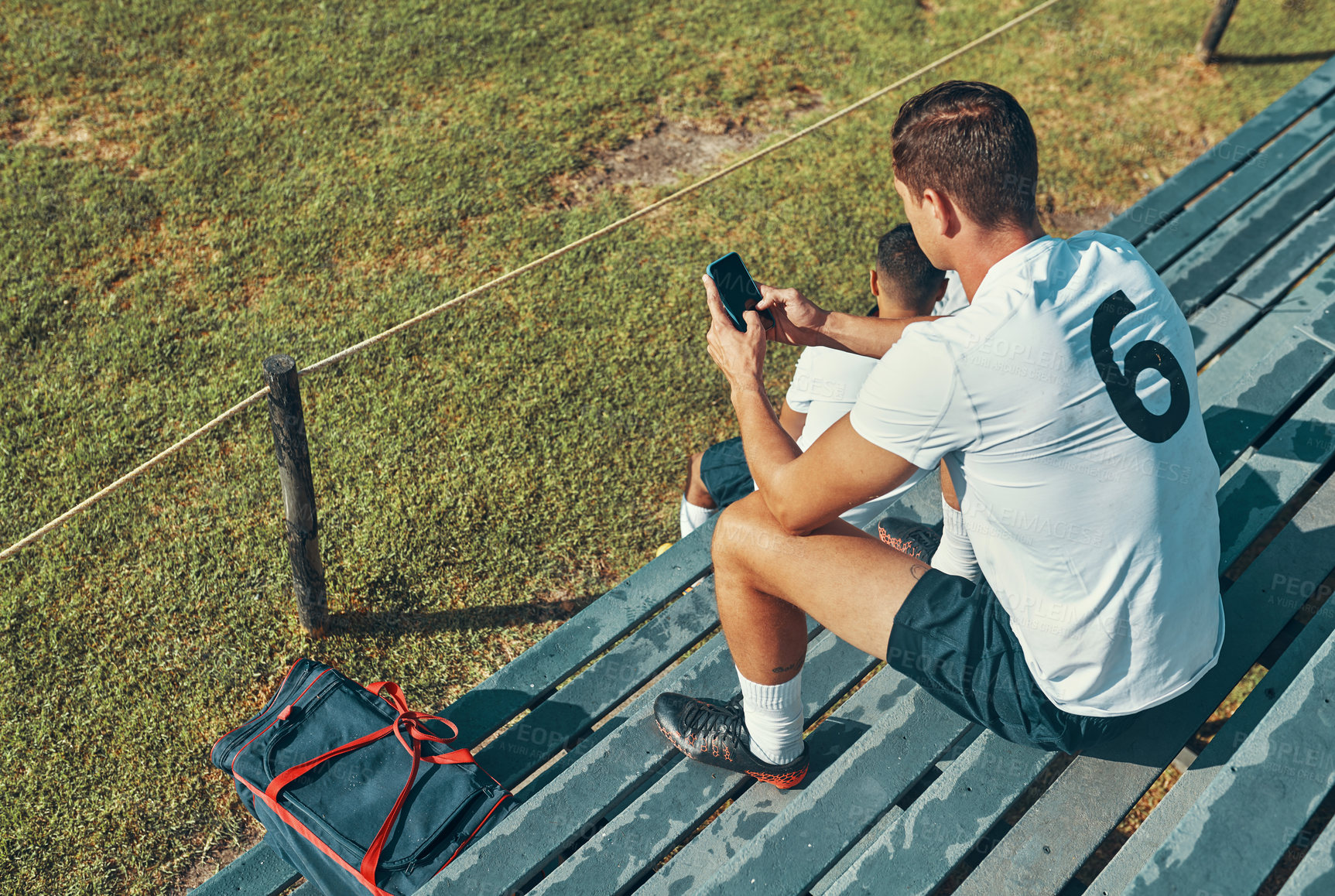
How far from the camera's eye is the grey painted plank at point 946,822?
75.5 inches

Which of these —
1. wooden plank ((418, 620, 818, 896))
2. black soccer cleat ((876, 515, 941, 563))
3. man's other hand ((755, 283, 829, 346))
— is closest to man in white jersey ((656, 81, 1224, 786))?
wooden plank ((418, 620, 818, 896))

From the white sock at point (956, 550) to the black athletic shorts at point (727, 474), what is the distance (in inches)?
24.9

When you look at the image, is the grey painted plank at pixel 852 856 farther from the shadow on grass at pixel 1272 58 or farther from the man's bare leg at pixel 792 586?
the shadow on grass at pixel 1272 58

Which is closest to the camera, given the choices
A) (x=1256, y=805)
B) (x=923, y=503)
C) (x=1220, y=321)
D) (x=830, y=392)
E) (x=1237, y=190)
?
(x=1256, y=805)

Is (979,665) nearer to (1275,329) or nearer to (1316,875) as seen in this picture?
(1316,875)

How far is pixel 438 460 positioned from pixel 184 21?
342cm

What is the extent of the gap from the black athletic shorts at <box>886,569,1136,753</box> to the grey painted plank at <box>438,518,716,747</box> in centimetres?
89

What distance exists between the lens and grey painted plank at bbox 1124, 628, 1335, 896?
1759 millimetres

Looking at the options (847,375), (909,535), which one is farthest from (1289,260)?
(847,375)

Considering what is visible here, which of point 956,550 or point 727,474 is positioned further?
point 727,474

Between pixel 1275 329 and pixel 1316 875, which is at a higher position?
pixel 1316 875

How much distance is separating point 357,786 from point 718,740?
2.89 feet

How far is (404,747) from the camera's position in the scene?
2.35 m

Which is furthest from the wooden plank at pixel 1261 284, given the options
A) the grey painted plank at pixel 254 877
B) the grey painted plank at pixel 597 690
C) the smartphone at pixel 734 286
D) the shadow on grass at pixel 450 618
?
the grey painted plank at pixel 254 877
